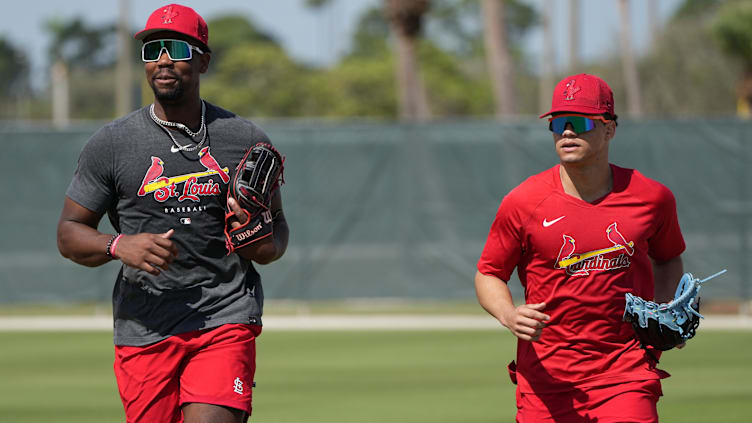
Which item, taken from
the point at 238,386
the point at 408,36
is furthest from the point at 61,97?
the point at 238,386

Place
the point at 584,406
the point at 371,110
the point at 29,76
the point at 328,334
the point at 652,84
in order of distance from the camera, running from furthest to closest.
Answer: the point at 29,76 < the point at 371,110 < the point at 652,84 < the point at 328,334 < the point at 584,406

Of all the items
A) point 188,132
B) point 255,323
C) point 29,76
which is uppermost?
point 29,76

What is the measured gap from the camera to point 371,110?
7138 cm

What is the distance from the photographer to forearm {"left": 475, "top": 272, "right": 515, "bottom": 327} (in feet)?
17.1

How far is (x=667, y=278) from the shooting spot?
18.2 feet

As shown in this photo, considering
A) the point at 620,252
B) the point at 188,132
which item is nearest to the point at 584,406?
the point at 620,252

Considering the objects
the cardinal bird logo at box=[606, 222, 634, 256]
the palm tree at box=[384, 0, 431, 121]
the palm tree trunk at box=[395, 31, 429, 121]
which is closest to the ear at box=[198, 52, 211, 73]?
the cardinal bird logo at box=[606, 222, 634, 256]

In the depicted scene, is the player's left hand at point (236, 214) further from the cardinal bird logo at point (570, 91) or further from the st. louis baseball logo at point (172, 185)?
the cardinal bird logo at point (570, 91)

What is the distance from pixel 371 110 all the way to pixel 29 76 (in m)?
45.8

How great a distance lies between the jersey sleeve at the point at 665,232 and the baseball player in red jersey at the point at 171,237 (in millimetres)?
1755

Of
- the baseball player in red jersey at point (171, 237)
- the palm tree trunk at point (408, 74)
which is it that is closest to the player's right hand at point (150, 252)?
the baseball player in red jersey at point (171, 237)

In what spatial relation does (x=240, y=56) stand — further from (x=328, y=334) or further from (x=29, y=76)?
(x=328, y=334)

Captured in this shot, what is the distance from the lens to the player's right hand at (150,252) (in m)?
4.92

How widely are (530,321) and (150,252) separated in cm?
→ 159
